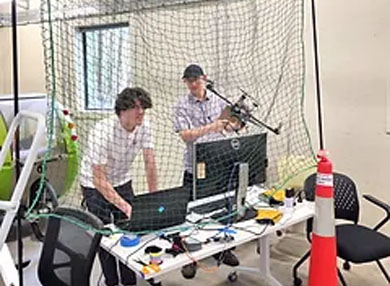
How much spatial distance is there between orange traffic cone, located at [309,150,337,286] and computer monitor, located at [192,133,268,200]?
1.30 feet

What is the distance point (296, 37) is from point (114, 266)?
102 inches

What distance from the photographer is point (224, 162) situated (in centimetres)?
255

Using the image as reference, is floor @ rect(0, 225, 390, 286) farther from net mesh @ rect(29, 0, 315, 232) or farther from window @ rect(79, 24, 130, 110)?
window @ rect(79, 24, 130, 110)

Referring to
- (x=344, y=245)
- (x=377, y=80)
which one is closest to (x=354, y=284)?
(x=344, y=245)

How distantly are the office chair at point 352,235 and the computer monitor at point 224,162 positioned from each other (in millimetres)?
672

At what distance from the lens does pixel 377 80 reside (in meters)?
3.77

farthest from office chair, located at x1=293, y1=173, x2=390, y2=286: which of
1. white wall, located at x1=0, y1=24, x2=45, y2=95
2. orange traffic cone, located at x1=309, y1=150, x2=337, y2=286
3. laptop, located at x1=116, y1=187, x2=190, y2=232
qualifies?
white wall, located at x1=0, y1=24, x2=45, y2=95

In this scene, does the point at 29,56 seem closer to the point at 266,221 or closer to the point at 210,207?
the point at 210,207

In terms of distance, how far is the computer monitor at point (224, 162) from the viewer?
2469mm

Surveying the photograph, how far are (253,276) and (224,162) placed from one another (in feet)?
3.91

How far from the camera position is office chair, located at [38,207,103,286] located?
190 cm

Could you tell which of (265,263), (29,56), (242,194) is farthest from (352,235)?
(29,56)

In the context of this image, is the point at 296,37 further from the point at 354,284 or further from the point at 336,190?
the point at 354,284

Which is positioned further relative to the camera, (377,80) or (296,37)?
(296,37)
